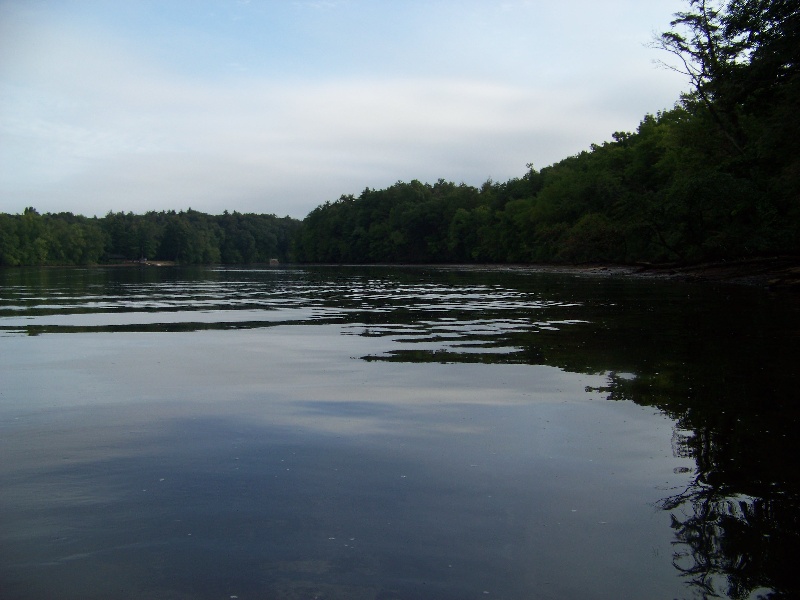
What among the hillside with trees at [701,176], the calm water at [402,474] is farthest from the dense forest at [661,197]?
the calm water at [402,474]

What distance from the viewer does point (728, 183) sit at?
3975 centimetres

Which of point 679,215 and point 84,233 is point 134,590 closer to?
point 679,215

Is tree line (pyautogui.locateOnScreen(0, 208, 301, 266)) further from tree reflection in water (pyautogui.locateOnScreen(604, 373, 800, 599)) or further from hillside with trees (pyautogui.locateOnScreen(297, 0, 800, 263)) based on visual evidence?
tree reflection in water (pyautogui.locateOnScreen(604, 373, 800, 599))

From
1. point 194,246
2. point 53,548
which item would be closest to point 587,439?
point 53,548

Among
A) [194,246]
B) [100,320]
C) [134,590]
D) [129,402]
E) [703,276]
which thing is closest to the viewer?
[134,590]

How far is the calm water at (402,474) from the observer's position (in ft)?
11.8

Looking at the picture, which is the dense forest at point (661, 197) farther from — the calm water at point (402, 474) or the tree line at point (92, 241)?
the calm water at point (402, 474)

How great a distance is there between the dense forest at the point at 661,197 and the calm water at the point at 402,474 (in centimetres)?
2374

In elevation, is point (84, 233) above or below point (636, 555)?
above

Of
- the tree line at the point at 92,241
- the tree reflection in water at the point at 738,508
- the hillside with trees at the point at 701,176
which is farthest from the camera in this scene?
the tree line at the point at 92,241

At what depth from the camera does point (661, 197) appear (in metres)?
51.8

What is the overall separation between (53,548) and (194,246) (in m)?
203

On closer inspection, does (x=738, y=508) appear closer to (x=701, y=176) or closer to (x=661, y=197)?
(x=701, y=176)

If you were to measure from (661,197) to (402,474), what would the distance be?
5147cm
